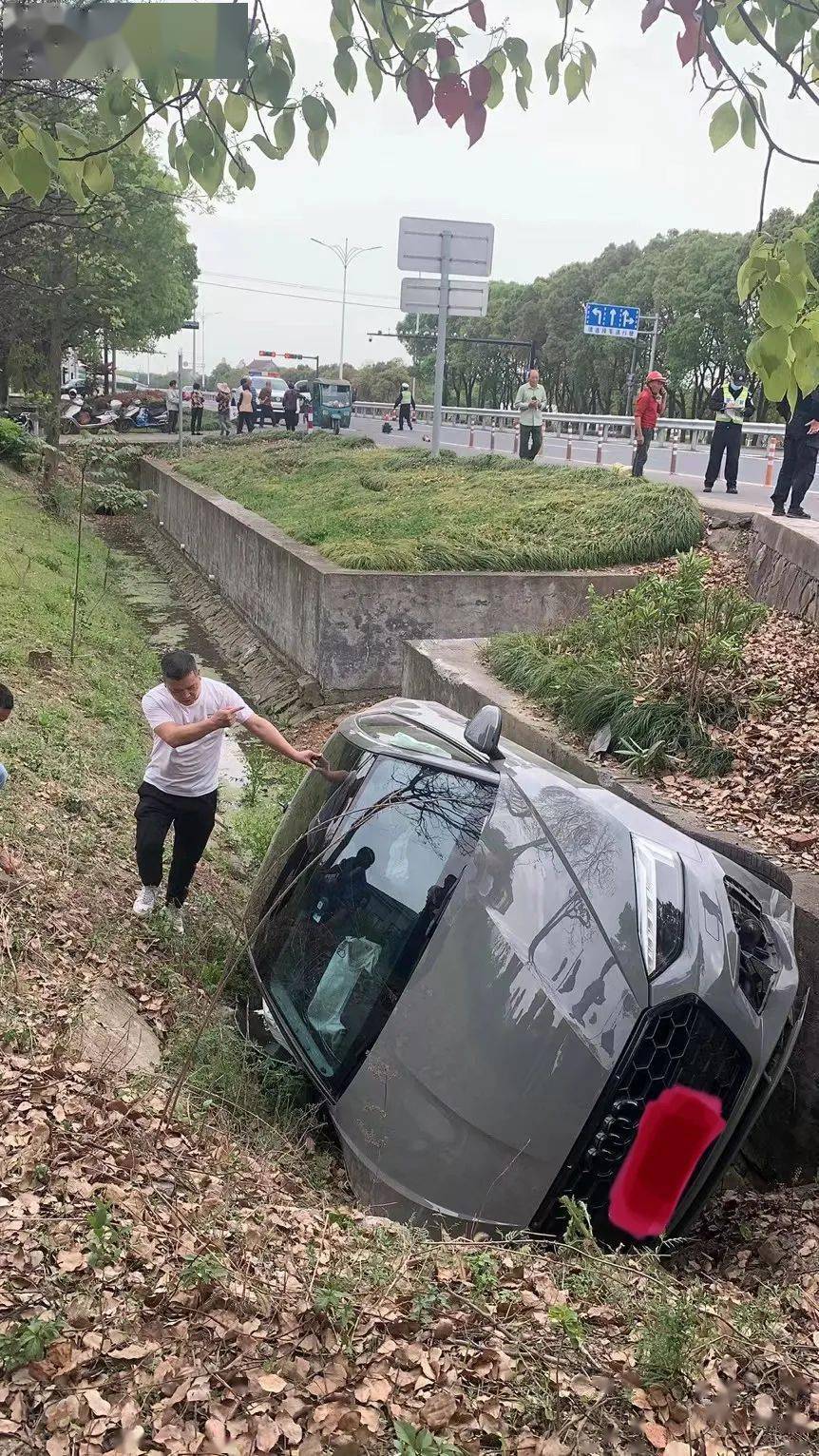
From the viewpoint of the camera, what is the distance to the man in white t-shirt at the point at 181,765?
5941 mm

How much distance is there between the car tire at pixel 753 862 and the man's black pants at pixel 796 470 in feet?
23.3

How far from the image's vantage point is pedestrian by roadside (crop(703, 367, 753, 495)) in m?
14.4

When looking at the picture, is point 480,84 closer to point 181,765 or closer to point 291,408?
point 181,765

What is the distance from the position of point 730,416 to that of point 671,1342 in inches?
530

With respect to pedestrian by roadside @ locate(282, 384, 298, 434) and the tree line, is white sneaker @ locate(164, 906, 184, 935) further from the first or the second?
pedestrian by roadside @ locate(282, 384, 298, 434)

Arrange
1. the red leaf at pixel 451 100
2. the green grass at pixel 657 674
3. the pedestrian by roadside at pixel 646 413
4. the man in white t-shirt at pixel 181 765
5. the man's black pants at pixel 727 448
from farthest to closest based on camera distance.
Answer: the pedestrian by roadside at pixel 646 413, the man's black pants at pixel 727 448, the green grass at pixel 657 674, the man in white t-shirt at pixel 181 765, the red leaf at pixel 451 100

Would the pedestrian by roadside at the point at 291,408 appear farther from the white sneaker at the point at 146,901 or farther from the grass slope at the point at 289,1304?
the grass slope at the point at 289,1304

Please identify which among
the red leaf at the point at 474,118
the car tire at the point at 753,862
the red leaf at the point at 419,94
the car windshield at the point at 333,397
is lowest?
the car tire at the point at 753,862

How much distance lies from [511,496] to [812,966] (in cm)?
1220

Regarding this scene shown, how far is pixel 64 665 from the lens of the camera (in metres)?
12.1

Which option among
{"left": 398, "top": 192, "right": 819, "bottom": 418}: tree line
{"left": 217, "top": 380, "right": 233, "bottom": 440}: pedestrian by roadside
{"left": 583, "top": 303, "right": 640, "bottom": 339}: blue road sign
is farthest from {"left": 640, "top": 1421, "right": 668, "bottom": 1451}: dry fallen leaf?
{"left": 583, "top": 303, "right": 640, "bottom": 339}: blue road sign

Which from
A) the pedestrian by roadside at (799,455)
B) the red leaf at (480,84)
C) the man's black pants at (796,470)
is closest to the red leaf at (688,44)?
the red leaf at (480,84)

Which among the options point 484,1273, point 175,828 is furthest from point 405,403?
point 484,1273

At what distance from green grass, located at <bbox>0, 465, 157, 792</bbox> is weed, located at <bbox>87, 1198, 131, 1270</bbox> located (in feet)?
15.4
